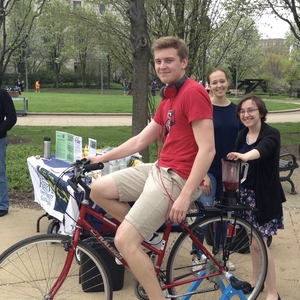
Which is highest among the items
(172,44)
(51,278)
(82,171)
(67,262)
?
(172,44)

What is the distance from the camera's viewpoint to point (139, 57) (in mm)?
6895

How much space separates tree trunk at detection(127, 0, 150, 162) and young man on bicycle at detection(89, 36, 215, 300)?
13.1 feet

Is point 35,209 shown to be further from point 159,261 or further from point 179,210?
point 179,210

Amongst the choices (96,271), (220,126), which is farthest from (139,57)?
(96,271)

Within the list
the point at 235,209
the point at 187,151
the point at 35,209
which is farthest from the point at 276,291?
the point at 35,209

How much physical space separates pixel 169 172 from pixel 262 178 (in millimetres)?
846

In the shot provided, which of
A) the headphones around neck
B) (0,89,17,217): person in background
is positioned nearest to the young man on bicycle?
the headphones around neck

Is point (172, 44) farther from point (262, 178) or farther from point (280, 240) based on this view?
point (280, 240)

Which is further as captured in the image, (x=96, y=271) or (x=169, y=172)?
(x=96, y=271)

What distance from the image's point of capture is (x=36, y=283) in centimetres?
353

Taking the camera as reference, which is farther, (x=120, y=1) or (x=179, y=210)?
(x=120, y=1)

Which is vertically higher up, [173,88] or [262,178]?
[173,88]

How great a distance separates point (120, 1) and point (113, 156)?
612cm

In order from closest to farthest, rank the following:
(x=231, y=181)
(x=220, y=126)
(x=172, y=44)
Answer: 1. (x=172, y=44)
2. (x=231, y=181)
3. (x=220, y=126)
